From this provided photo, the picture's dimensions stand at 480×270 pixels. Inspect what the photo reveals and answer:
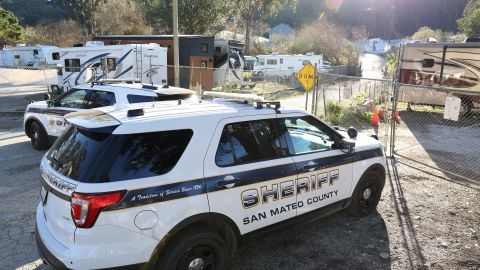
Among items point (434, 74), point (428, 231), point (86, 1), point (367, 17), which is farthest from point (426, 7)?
point (428, 231)

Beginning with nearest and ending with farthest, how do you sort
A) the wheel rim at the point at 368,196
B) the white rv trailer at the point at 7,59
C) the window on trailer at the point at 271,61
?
1. the wheel rim at the point at 368,196
2. the window on trailer at the point at 271,61
3. the white rv trailer at the point at 7,59

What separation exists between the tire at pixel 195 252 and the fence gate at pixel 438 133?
16.9 ft

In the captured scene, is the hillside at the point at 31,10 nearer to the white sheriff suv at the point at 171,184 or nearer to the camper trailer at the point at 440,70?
the camper trailer at the point at 440,70

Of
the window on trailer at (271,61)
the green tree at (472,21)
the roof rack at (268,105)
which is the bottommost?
the roof rack at (268,105)

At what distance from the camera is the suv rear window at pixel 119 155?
10.2 feet

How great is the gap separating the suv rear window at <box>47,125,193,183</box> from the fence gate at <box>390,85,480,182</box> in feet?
17.6

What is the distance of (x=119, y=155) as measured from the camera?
10.3 ft

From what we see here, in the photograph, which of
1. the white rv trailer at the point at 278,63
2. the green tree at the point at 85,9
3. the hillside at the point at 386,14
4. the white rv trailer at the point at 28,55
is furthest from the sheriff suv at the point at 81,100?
the hillside at the point at 386,14

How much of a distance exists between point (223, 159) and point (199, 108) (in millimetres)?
588

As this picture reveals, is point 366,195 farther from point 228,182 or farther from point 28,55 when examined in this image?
point 28,55

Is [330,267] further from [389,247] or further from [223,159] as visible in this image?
[223,159]

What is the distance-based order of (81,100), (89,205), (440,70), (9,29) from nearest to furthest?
(89,205), (81,100), (440,70), (9,29)

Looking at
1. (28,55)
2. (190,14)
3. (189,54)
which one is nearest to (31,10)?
(28,55)

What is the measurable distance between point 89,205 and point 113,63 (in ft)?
55.9
